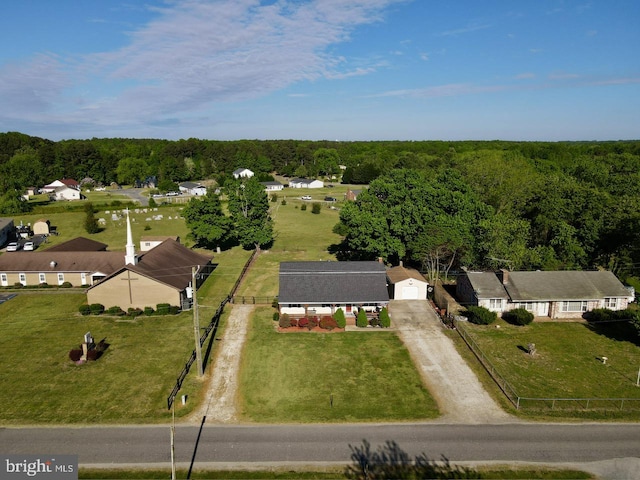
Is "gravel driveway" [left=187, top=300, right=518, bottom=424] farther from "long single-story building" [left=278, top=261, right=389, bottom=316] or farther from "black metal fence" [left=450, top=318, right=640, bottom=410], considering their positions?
"long single-story building" [left=278, top=261, right=389, bottom=316]

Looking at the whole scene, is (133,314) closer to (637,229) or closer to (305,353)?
(305,353)

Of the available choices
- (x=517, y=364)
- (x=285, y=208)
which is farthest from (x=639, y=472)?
(x=285, y=208)

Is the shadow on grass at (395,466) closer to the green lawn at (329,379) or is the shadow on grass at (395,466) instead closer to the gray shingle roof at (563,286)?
the green lawn at (329,379)

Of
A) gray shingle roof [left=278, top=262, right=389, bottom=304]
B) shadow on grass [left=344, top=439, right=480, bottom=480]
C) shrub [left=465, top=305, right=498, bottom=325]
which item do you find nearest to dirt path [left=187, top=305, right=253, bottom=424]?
gray shingle roof [left=278, top=262, right=389, bottom=304]

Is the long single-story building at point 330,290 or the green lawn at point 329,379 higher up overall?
the long single-story building at point 330,290

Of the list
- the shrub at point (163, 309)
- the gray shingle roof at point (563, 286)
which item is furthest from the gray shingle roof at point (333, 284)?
the gray shingle roof at point (563, 286)

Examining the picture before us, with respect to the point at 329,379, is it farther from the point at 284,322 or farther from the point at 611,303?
the point at 611,303
